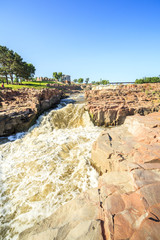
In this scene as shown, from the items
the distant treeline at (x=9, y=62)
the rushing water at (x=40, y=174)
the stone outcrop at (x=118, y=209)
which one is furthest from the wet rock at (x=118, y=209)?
the distant treeline at (x=9, y=62)

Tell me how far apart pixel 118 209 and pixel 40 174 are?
19.0 ft

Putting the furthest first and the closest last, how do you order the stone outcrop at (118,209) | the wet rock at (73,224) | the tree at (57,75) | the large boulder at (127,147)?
the tree at (57,75) → the large boulder at (127,147) → the wet rock at (73,224) → the stone outcrop at (118,209)

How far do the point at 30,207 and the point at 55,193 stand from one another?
1.37 m

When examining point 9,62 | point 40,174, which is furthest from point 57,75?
point 40,174

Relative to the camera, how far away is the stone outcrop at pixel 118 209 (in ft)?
9.09

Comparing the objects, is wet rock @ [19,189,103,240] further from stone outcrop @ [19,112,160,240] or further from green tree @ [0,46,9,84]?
green tree @ [0,46,9,84]

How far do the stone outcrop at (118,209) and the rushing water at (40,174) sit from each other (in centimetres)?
184

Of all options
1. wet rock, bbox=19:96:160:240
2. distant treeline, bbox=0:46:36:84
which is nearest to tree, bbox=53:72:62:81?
distant treeline, bbox=0:46:36:84

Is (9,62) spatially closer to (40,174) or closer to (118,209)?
(40,174)

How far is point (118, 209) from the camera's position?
130 inches

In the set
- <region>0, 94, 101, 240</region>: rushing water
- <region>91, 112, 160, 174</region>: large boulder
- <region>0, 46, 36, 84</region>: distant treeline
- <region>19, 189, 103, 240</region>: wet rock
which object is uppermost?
<region>0, 46, 36, 84</region>: distant treeline

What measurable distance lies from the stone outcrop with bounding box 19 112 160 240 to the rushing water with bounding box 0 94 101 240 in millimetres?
1835

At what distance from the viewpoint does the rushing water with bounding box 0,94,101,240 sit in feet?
16.8

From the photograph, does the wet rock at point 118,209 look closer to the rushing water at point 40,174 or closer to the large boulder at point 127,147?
the large boulder at point 127,147
